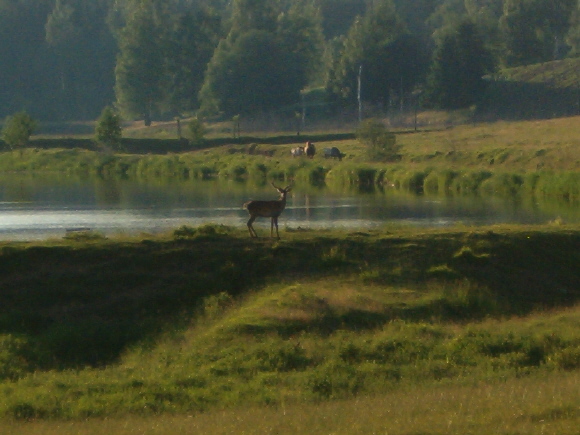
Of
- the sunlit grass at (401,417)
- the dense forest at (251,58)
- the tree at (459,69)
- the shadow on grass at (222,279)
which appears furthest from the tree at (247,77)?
the sunlit grass at (401,417)

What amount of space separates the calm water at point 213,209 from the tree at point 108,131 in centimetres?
1840

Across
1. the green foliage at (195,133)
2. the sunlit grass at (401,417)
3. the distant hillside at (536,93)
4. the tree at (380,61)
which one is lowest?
the sunlit grass at (401,417)

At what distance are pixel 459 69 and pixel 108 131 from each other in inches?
1090

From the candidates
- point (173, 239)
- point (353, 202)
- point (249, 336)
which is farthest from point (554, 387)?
point (353, 202)

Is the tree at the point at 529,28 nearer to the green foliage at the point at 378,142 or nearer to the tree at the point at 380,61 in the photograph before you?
the tree at the point at 380,61

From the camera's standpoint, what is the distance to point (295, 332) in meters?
16.3

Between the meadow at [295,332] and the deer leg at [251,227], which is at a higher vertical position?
the deer leg at [251,227]

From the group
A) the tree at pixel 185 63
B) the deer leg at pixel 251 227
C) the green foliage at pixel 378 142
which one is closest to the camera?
the deer leg at pixel 251 227

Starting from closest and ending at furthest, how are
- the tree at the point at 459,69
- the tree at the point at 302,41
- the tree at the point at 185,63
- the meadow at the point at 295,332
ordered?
the meadow at the point at 295,332, the tree at the point at 459,69, the tree at the point at 302,41, the tree at the point at 185,63

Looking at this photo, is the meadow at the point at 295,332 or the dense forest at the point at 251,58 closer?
the meadow at the point at 295,332

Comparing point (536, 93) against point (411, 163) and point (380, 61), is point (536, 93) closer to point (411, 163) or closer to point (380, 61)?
point (380, 61)

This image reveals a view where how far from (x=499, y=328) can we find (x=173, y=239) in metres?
6.88

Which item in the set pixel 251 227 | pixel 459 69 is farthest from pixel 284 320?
pixel 459 69

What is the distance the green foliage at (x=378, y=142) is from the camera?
182 feet
